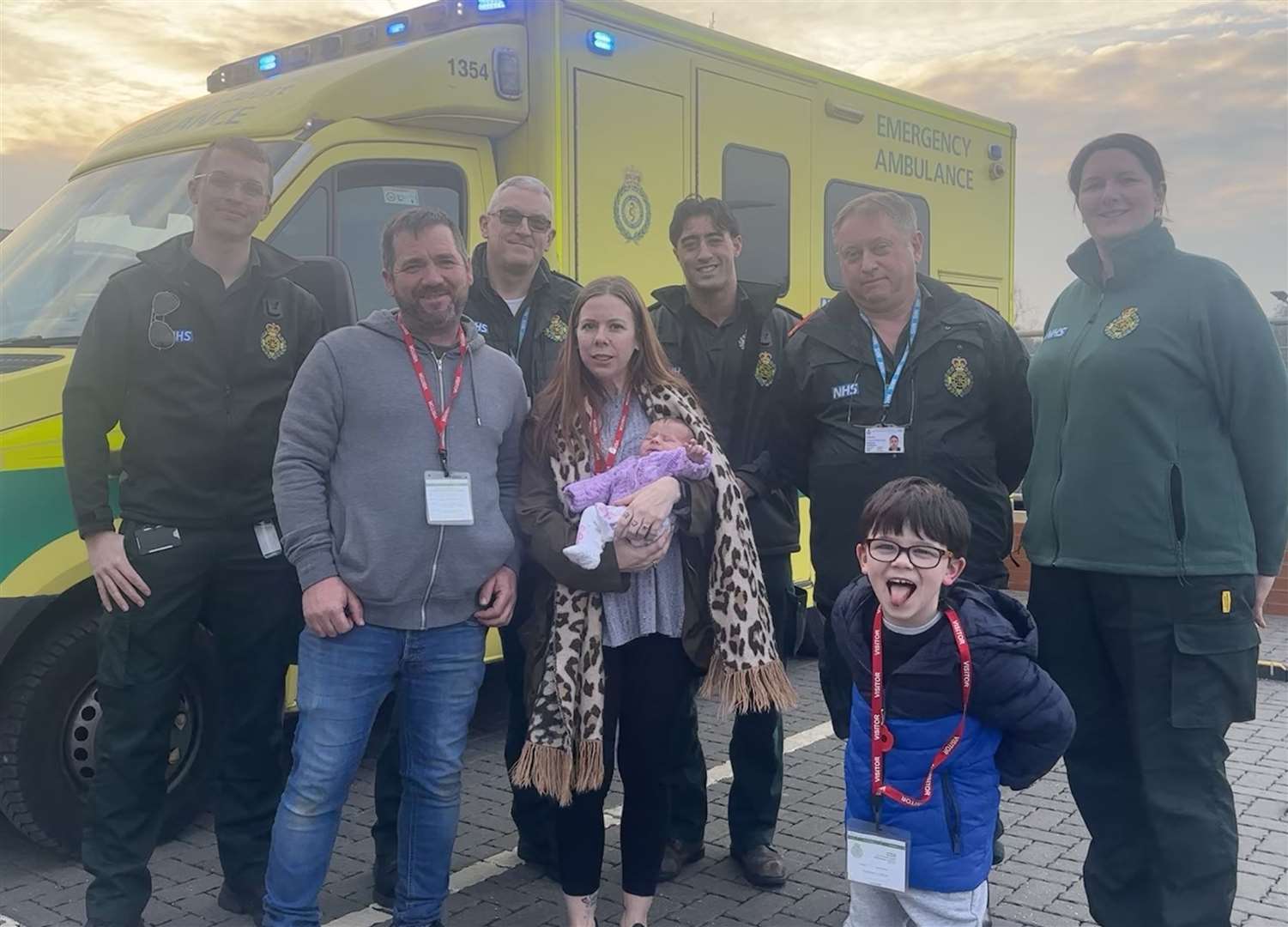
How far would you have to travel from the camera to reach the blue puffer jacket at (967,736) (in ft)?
9.06

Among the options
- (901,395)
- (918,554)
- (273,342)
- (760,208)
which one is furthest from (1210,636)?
(760,208)

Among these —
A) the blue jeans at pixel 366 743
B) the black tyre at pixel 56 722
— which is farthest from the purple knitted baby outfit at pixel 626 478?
the black tyre at pixel 56 722

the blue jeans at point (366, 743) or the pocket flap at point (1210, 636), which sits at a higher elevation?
the pocket flap at point (1210, 636)

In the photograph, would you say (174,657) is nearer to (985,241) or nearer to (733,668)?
(733,668)

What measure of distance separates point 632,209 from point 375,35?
1.44m

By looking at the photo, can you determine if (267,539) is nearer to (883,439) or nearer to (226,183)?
(226,183)

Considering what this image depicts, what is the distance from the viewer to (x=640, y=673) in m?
3.31

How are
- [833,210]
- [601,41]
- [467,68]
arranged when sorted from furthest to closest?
[833,210] → [601,41] → [467,68]

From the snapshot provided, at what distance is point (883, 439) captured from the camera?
3455mm

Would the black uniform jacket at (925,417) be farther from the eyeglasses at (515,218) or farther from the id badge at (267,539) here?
the id badge at (267,539)

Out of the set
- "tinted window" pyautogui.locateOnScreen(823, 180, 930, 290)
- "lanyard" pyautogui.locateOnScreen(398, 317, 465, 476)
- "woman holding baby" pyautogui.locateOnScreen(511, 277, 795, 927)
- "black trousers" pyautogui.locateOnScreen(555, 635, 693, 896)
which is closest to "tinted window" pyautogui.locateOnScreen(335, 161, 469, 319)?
"lanyard" pyautogui.locateOnScreen(398, 317, 465, 476)

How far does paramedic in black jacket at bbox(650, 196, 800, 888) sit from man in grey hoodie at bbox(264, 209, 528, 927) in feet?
2.88

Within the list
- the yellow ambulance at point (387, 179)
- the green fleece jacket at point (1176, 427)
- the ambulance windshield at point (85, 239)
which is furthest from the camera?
the ambulance windshield at point (85, 239)

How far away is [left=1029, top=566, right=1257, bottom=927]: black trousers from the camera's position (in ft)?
10.2
